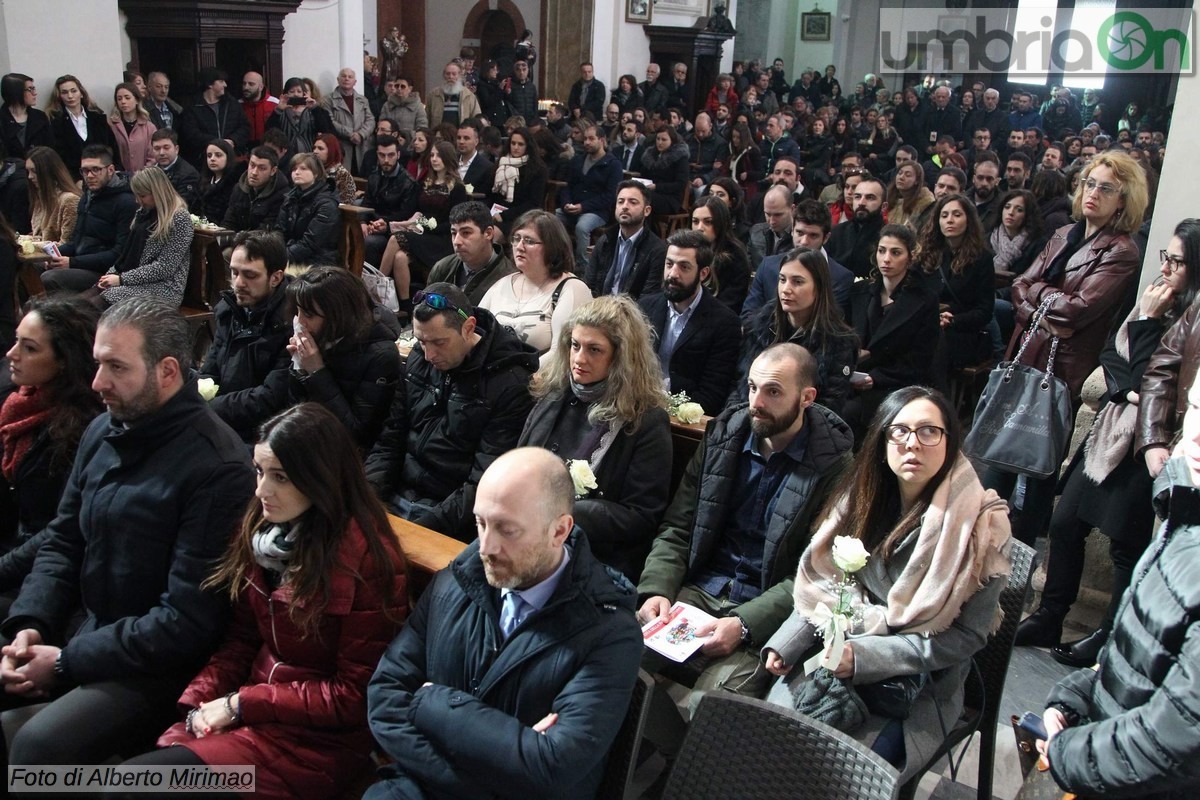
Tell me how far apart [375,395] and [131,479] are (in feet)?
4.09

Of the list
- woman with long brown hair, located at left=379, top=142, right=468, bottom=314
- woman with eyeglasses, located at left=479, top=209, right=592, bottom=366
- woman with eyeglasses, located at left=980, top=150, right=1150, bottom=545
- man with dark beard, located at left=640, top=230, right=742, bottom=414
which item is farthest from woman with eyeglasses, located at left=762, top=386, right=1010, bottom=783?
woman with long brown hair, located at left=379, top=142, right=468, bottom=314

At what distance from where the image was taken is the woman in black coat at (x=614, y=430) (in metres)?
3.23

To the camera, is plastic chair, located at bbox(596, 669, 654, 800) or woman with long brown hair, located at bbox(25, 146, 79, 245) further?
woman with long brown hair, located at bbox(25, 146, 79, 245)

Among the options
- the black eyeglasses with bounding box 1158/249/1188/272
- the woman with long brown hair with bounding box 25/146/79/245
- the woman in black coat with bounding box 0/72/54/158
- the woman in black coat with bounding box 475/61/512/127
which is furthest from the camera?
the woman in black coat with bounding box 475/61/512/127

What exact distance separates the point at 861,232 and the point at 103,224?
4956mm

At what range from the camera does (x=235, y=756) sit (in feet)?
7.75

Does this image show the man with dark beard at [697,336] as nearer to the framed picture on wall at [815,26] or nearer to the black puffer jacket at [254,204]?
the black puffer jacket at [254,204]

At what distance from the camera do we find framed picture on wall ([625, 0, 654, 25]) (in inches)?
624

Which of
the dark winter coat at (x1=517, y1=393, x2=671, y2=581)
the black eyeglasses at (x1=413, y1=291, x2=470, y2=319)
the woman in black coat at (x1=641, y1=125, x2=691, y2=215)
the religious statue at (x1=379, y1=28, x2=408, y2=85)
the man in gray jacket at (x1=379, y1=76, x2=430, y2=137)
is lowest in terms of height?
the dark winter coat at (x1=517, y1=393, x2=671, y2=581)

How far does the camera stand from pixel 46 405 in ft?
10.6

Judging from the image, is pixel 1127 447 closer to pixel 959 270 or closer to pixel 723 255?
pixel 959 270

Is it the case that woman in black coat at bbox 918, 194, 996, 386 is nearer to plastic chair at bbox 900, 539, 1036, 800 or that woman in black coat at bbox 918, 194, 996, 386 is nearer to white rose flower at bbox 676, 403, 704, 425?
white rose flower at bbox 676, 403, 704, 425

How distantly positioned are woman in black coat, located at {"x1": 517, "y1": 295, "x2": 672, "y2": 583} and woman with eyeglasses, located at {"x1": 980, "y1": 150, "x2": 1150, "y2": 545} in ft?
5.84

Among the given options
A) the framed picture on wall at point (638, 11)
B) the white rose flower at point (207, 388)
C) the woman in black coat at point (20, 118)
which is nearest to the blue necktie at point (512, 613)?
the white rose flower at point (207, 388)
